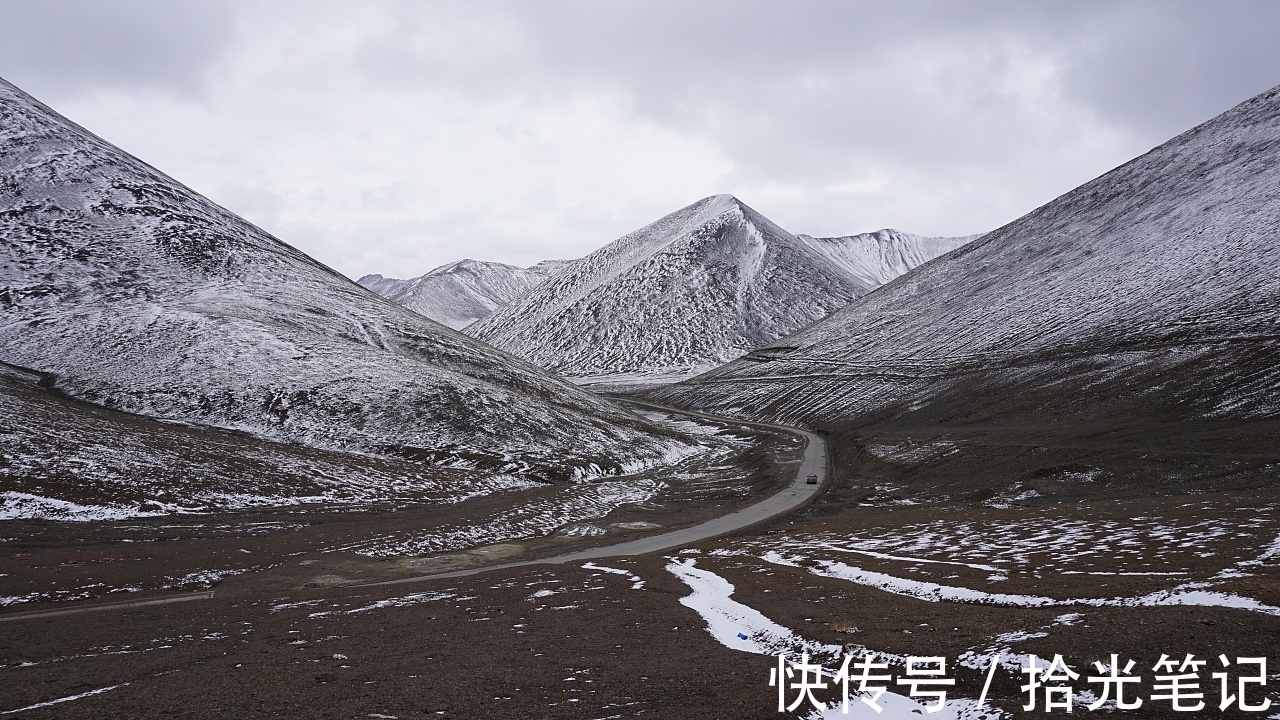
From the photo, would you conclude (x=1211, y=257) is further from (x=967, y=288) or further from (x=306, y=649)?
(x=306, y=649)

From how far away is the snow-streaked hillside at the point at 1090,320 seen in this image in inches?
2985

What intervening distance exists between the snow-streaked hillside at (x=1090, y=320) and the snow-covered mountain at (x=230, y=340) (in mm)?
Result: 45306

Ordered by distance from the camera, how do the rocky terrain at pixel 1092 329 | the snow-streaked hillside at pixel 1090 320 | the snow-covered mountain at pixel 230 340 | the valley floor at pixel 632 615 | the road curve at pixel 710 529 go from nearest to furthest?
1. the valley floor at pixel 632 615
2. the road curve at pixel 710 529
3. the rocky terrain at pixel 1092 329
4. the snow-covered mountain at pixel 230 340
5. the snow-streaked hillside at pixel 1090 320

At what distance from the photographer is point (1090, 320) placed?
10650 cm

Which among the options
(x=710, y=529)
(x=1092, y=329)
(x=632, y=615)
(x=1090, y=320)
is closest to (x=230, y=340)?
(x=710, y=529)

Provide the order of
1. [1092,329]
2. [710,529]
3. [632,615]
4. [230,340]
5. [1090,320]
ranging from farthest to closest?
[1090,320], [1092,329], [230,340], [710,529], [632,615]

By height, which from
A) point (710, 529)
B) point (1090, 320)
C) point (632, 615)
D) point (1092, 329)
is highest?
point (1090, 320)

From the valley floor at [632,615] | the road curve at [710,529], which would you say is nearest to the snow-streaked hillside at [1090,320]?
the road curve at [710,529]

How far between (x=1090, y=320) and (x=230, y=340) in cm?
12575

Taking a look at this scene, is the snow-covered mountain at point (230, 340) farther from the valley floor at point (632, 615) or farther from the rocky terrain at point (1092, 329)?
the rocky terrain at point (1092, 329)

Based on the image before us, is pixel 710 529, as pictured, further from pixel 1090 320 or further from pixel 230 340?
pixel 1090 320

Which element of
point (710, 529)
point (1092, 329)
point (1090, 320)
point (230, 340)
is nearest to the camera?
point (710, 529)

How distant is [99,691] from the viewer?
11188 millimetres

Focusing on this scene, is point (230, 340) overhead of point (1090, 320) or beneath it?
beneath
